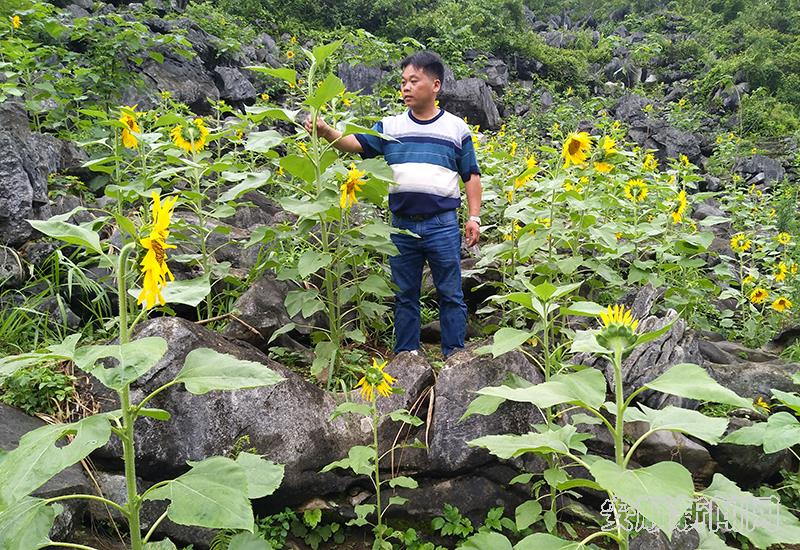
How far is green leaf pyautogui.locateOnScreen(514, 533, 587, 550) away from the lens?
104 cm

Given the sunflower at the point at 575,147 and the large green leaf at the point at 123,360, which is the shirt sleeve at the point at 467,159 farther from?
the large green leaf at the point at 123,360

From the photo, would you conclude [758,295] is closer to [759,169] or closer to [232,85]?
[232,85]

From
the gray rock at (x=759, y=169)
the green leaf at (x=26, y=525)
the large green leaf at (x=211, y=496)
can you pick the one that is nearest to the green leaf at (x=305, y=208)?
the large green leaf at (x=211, y=496)

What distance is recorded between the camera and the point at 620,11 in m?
26.6

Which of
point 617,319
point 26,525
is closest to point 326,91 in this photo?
point 617,319

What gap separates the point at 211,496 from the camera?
97 centimetres

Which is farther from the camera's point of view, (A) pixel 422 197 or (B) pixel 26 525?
(A) pixel 422 197

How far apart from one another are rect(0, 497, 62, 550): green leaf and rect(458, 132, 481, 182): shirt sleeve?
236 cm

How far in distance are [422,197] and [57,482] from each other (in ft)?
6.07

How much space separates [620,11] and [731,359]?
92.3ft

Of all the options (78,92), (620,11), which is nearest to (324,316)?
(78,92)

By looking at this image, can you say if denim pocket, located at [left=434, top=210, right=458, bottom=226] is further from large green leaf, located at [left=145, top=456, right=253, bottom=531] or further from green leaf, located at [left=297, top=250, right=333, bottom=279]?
large green leaf, located at [left=145, top=456, right=253, bottom=531]

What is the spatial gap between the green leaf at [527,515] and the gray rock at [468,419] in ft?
0.97

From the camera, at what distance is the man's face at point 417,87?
282cm
